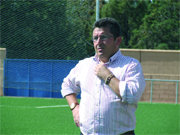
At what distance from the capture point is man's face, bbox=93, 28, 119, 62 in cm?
329

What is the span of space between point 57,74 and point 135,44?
25.0 m

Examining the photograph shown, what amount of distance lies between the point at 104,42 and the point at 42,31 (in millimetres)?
6568

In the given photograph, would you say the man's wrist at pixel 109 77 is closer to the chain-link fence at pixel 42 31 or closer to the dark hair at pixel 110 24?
the dark hair at pixel 110 24

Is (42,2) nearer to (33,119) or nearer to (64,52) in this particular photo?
(64,52)

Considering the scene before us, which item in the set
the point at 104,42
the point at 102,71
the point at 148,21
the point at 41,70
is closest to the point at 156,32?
the point at 148,21

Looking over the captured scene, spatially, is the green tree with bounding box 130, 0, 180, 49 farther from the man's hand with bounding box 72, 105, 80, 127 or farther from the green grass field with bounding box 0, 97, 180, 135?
the man's hand with bounding box 72, 105, 80, 127

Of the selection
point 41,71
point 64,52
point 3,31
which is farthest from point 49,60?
point 41,71

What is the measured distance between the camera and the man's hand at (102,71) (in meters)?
3.15

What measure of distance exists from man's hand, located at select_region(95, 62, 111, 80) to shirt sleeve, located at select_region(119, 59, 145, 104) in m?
0.14

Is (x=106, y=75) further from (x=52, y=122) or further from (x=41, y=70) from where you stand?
(x=41, y=70)

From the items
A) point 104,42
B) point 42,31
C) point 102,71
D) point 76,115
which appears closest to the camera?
point 102,71

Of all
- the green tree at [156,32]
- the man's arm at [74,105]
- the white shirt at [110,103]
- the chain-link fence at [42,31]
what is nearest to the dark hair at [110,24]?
the white shirt at [110,103]

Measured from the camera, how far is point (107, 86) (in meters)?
3.25

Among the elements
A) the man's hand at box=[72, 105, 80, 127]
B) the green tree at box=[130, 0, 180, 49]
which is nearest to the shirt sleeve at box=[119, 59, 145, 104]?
the man's hand at box=[72, 105, 80, 127]
